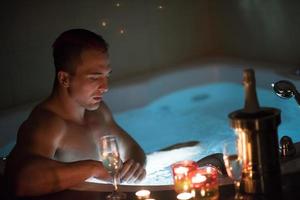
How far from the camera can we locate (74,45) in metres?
1.76

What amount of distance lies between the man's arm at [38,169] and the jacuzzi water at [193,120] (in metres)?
0.76

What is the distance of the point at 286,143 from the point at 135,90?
1569 millimetres

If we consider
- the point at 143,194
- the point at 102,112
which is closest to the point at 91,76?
the point at 102,112

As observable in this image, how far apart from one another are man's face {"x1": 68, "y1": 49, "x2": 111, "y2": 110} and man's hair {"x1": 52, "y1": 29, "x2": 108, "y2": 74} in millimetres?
15

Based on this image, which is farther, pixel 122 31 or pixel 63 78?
pixel 122 31

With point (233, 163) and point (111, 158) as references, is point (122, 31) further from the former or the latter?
point (233, 163)

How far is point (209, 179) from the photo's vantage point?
4.45 feet

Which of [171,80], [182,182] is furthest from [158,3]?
[182,182]

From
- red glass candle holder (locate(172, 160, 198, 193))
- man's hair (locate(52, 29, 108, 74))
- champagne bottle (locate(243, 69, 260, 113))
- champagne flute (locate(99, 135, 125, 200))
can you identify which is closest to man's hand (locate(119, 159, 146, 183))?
champagne flute (locate(99, 135, 125, 200))

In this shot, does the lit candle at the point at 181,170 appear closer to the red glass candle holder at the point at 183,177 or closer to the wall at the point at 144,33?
the red glass candle holder at the point at 183,177

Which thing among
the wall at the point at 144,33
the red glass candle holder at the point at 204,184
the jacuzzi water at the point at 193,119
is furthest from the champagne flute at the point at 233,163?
the wall at the point at 144,33

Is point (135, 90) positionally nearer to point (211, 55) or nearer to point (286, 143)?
point (211, 55)

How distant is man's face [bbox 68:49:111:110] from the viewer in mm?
1766

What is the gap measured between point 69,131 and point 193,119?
1.23 m
